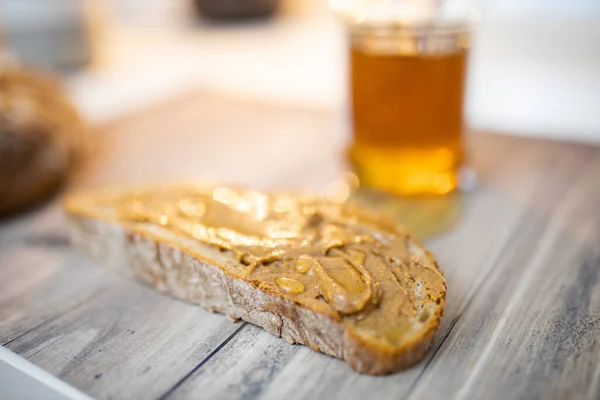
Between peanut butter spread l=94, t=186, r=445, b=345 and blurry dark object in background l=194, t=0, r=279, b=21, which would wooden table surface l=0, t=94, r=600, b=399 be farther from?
blurry dark object in background l=194, t=0, r=279, b=21

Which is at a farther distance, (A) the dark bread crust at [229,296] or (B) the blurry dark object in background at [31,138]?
(B) the blurry dark object in background at [31,138]

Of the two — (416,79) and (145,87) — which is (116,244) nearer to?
(416,79)

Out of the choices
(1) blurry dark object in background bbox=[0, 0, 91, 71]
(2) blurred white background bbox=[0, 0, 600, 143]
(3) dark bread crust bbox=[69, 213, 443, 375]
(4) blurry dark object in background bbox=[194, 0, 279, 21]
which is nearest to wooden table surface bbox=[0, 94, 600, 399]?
(3) dark bread crust bbox=[69, 213, 443, 375]

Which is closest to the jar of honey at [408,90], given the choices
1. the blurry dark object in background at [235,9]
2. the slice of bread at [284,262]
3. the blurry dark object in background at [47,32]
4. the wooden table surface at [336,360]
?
the wooden table surface at [336,360]

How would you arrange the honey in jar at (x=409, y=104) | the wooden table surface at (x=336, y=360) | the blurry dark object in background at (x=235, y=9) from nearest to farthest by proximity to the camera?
the wooden table surface at (x=336, y=360) → the honey in jar at (x=409, y=104) → the blurry dark object in background at (x=235, y=9)

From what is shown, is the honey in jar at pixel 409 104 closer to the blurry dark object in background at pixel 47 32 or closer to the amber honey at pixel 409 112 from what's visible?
the amber honey at pixel 409 112

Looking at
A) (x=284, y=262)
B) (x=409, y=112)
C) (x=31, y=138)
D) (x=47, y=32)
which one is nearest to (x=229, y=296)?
(x=284, y=262)

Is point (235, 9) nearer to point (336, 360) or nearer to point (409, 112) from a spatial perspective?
point (409, 112)

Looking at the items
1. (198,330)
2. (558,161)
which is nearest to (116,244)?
(198,330)
